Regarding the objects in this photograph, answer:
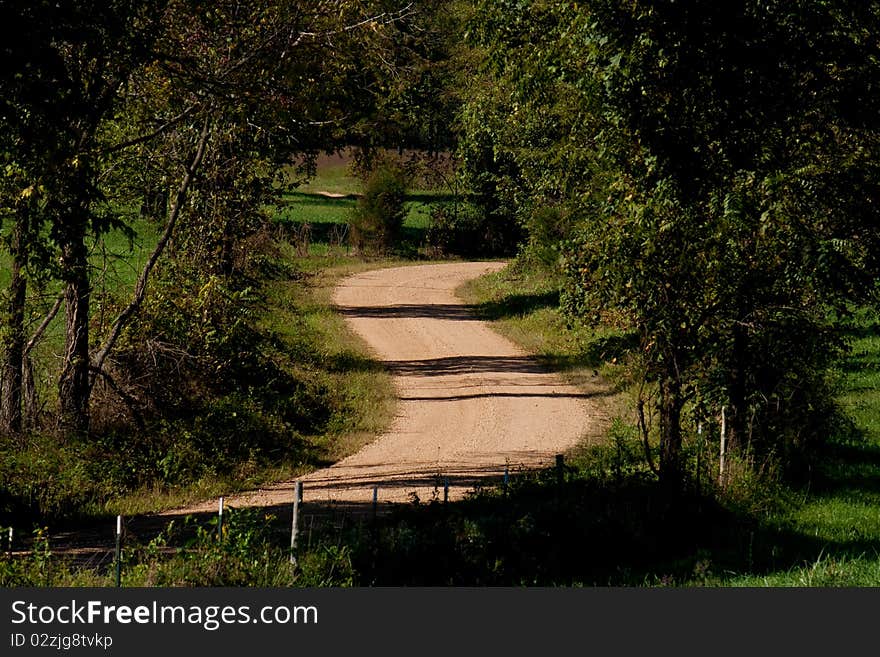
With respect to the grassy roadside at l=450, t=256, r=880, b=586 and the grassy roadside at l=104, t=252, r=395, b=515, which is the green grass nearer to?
the grassy roadside at l=104, t=252, r=395, b=515

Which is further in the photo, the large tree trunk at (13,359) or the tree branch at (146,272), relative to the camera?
the tree branch at (146,272)

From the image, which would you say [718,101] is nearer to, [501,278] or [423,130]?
[501,278]

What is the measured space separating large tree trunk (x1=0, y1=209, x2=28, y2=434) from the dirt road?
3.22 m

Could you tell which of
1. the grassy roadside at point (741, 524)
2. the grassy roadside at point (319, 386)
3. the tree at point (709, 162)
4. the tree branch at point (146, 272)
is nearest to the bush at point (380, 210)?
the grassy roadside at point (319, 386)

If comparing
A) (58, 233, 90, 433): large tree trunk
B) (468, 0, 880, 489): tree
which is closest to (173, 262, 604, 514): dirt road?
(58, 233, 90, 433): large tree trunk

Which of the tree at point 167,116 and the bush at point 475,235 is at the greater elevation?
the tree at point 167,116

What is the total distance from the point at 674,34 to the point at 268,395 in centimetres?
1114

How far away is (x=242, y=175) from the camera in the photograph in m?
20.6

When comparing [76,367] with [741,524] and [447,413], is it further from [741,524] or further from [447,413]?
[741,524]

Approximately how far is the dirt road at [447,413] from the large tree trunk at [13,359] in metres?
3.22

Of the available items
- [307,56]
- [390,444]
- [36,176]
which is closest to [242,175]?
[307,56]

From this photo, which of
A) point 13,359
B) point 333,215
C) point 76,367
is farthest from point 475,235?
point 13,359

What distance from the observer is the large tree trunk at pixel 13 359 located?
1535 centimetres

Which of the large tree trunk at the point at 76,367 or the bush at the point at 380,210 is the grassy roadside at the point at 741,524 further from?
→ the bush at the point at 380,210
